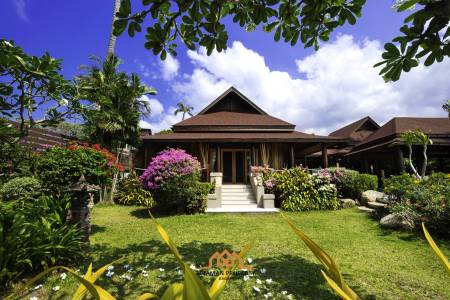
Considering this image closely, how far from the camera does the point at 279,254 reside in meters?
5.42

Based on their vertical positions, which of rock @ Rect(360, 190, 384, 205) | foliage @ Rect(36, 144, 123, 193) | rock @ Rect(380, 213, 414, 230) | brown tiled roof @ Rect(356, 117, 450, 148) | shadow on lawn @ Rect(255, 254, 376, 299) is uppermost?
brown tiled roof @ Rect(356, 117, 450, 148)

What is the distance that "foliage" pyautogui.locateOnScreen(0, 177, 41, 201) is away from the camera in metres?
7.36

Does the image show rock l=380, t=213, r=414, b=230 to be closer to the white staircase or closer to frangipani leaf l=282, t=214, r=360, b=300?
the white staircase

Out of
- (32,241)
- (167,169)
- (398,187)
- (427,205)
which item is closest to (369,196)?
(398,187)

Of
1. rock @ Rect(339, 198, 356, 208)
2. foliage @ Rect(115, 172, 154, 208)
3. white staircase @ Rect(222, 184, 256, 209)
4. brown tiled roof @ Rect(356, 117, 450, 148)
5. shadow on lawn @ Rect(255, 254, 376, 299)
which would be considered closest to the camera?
shadow on lawn @ Rect(255, 254, 376, 299)

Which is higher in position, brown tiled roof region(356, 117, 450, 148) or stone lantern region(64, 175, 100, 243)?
brown tiled roof region(356, 117, 450, 148)

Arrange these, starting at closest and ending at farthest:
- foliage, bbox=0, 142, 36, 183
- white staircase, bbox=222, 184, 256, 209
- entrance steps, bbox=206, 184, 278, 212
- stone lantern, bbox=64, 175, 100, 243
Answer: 1. stone lantern, bbox=64, 175, 100, 243
2. foliage, bbox=0, 142, 36, 183
3. entrance steps, bbox=206, 184, 278, 212
4. white staircase, bbox=222, 184, 256, 209

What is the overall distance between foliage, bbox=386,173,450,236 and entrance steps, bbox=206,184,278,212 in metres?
4.37

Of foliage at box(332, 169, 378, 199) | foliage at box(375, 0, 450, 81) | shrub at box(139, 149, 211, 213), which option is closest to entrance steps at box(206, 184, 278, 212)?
shrub at box(139, 149, 211, 213)

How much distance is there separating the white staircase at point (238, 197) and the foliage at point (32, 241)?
7.08 metres

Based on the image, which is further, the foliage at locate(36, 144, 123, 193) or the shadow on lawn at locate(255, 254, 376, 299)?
the foliage at locate(36, 144, 123, 193)

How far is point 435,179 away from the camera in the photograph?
31.4 ft

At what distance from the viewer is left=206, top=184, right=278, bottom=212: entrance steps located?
34.6 feet

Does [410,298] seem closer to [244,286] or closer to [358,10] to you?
[244,286]
